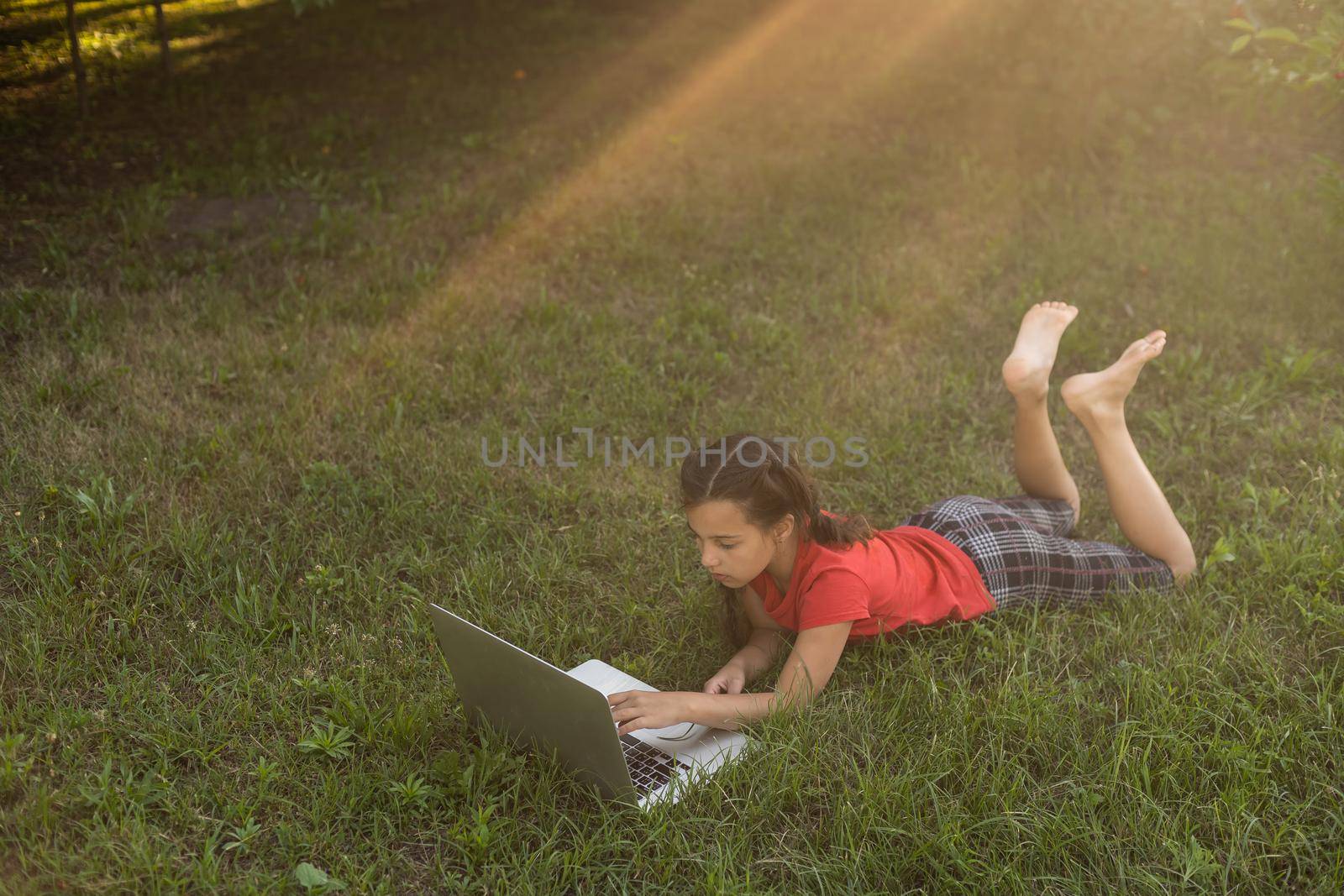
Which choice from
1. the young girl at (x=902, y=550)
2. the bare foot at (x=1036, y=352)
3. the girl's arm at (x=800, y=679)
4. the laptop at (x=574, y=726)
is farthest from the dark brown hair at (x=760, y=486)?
the bare foot at (x=1036, y=352)

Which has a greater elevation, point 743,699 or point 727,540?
point 727,540

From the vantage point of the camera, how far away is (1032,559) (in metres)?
3.05

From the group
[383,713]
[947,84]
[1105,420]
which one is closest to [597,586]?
[383,713]

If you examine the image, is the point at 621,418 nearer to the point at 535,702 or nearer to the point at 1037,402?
the point at 1037,402

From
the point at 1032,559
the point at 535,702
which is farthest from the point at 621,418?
the point at 535,702

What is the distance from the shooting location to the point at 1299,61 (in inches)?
179

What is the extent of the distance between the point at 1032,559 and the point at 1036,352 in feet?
2.19

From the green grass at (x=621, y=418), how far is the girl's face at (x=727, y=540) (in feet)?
1.28

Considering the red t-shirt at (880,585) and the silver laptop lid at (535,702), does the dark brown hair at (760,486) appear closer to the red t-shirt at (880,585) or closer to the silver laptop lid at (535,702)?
the red t-shirt at (880,585)

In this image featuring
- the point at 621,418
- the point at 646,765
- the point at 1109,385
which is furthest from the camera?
the point at 621,418

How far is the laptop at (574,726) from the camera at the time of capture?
2135mm

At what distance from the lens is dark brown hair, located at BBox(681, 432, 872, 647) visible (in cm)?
252

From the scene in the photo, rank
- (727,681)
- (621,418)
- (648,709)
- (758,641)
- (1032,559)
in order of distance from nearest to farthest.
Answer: (648,709), (727,681), (758,641), (1032,559), (621,418)

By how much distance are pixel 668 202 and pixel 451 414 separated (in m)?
2.22
